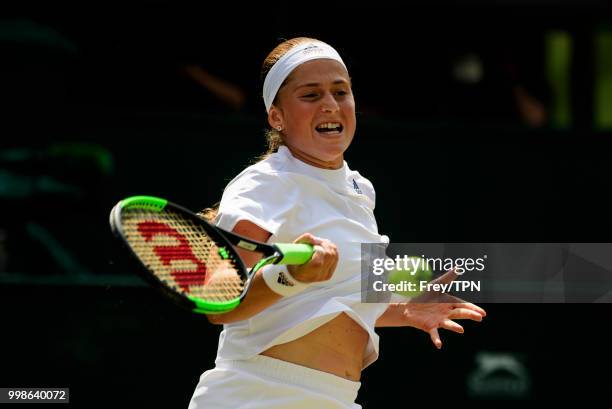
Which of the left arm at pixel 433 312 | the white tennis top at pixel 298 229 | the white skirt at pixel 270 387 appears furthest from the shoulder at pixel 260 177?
the left arm at pixel 433 312

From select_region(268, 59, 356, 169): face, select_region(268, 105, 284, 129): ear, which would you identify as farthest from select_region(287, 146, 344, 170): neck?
select_region(268, 105, 284, 129): ear

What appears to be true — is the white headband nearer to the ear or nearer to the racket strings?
the ear

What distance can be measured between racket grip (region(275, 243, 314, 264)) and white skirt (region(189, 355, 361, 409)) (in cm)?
41

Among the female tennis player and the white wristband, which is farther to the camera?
the female tennis player

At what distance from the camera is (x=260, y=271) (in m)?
3.10

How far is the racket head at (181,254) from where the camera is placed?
286 cm

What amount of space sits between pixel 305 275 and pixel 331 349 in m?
0.40

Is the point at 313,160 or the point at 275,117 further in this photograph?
the point at 275,117

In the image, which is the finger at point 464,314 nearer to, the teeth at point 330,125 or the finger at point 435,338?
the finger at point 435,338

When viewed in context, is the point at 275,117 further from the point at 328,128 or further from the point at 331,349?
the point at 331,349

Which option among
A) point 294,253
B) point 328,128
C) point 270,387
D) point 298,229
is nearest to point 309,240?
point 294,253

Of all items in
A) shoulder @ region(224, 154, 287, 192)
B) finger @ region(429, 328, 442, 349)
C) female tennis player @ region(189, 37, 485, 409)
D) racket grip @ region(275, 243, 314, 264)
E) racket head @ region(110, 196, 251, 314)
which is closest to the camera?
racket head @ region(110, 196, 251, 314)

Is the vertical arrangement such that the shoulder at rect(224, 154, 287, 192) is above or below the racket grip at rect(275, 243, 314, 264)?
above

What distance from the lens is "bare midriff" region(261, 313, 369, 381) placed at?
10.7 ft
